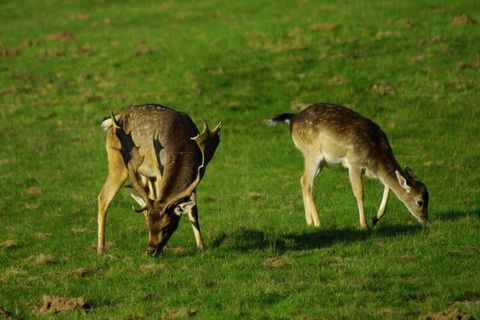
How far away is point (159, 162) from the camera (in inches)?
596

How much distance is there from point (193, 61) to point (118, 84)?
8.15 feet

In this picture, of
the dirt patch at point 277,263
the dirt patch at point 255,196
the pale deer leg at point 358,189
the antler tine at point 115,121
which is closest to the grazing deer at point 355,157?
the pale deer leg at point 358,189

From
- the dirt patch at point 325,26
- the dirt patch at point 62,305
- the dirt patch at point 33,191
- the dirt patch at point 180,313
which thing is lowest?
the dirt patch at point 33,191

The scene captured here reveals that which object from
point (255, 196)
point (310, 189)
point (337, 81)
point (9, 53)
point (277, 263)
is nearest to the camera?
point (277, 263)

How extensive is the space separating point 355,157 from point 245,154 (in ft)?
21.5

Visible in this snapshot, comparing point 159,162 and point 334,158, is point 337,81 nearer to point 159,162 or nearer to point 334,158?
point 334,158

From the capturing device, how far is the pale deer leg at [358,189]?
54.1ft

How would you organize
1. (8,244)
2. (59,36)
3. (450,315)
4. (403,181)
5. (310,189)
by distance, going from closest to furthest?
1. (450,315)
2. (8,244)
3. (403,181)
4. (310,189)
5. (59,36)

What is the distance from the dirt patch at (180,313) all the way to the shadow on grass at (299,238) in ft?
11.4

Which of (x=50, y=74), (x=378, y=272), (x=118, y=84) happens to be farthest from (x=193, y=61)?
(x=378, y=272)

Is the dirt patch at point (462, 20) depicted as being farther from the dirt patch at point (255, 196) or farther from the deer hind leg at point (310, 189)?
the deer hind leg at point (310, 189)

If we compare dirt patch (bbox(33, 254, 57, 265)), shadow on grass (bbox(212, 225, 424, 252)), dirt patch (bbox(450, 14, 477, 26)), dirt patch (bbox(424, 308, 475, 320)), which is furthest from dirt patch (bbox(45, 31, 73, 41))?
dirt patch (bbox(424, 308, 475, 320))

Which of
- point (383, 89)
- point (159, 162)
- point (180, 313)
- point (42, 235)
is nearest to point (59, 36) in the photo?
point (383, 89)

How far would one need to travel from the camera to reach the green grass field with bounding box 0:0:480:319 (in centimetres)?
1215
